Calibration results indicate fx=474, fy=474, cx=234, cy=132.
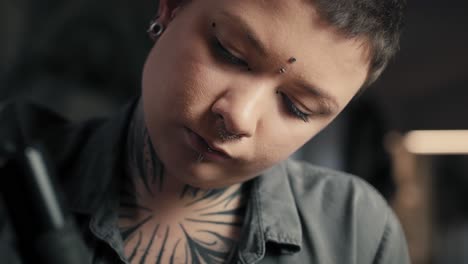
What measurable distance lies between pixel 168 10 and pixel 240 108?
0.21 m

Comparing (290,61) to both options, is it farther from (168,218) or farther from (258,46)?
(168,218)

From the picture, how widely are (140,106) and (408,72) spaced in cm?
107

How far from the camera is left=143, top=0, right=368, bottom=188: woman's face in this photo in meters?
0.59

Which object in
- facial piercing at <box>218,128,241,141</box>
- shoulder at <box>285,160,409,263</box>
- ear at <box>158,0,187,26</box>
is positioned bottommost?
shoulder at <box>285,160,409,263</box>

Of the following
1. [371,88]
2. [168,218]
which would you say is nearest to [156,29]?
[168,218]

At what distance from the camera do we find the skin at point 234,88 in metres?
0.59

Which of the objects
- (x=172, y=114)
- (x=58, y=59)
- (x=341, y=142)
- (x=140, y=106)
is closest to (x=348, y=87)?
(x=172, y=114)

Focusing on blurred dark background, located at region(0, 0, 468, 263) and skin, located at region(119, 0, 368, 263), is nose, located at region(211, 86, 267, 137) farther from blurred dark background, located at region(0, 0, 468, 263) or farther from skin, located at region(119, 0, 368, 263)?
blurred dark background, located at region(0, 0, 468, 263)

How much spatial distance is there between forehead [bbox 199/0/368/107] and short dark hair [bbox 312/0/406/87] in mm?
11

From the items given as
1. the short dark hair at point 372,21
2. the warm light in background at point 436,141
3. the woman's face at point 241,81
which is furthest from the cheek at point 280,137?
the warm light in background at point 436,141

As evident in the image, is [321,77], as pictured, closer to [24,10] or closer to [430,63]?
[24,10]

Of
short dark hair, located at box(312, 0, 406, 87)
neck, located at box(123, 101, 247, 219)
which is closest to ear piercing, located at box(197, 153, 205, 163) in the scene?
neck, located at box(123, 101, 247, 219)

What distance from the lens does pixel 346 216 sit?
0.82 meters

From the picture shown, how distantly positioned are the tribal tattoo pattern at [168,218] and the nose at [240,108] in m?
0.20
